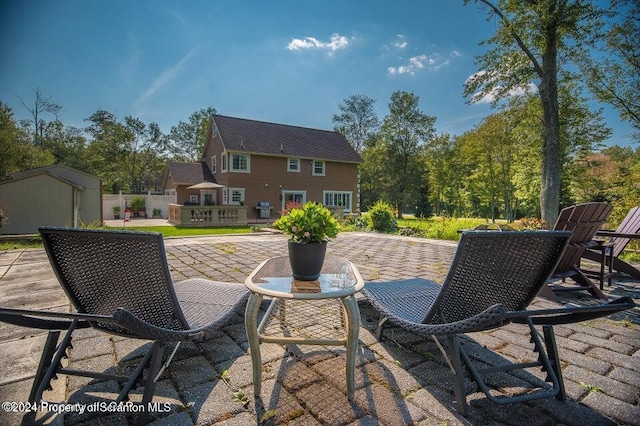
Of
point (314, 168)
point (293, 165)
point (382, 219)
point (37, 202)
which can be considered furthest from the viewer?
point (314, 168)

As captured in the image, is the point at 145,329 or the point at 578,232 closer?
the point at 145,329

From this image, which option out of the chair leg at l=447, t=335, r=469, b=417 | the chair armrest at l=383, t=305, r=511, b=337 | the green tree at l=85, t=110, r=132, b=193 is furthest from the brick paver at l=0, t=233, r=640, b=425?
the green tree at l=85, t=110, r=132, b=193

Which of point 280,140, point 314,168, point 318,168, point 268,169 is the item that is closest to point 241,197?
point 268,169

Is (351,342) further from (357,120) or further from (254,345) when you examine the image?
(357,120)

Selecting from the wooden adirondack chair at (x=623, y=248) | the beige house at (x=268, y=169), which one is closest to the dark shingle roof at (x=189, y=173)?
the beige house at (x=268, y=169)

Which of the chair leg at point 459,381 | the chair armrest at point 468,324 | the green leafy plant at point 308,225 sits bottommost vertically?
the chair leg at point 459,381

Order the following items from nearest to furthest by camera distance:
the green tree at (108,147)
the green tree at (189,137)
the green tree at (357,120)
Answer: the green tree at (108,147) < the green tree at (357,120) < the green tree at (189,137)

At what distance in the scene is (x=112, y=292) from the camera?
1.68 m

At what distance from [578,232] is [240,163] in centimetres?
1841

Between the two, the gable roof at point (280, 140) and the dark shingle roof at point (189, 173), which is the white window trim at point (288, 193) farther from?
the dark shingle roof at point (189, 173)

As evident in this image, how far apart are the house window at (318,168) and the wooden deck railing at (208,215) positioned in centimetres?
744

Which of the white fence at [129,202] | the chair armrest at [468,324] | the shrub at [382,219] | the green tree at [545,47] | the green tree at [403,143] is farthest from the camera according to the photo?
the green tree at [403,143]

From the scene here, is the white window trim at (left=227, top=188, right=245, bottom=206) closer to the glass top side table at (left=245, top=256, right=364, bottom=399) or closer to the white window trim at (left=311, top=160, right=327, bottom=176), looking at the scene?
the white window trim at (left=311, top=160, right=327, bottom=176)

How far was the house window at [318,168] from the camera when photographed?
2242 cm
